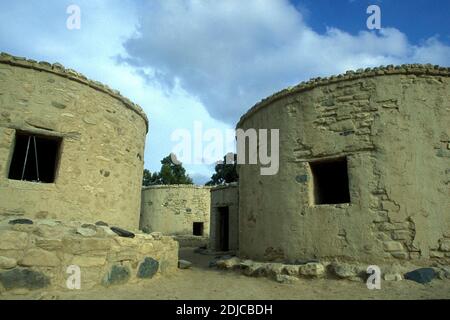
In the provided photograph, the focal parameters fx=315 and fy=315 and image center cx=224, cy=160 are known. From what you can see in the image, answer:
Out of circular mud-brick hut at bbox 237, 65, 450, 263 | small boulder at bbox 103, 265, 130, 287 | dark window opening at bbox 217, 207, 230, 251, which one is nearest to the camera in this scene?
small boulder at bbox 103, 265, 130, 287

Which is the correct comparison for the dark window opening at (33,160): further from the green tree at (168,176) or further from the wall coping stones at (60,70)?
the green tree at (168,176)

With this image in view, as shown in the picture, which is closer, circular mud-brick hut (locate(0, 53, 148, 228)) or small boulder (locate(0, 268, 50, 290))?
small boulder (locate(0, 268, 50, 290))

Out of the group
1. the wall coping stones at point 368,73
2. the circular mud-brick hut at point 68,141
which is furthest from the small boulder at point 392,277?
the circular mud-brick hut at point 68,141

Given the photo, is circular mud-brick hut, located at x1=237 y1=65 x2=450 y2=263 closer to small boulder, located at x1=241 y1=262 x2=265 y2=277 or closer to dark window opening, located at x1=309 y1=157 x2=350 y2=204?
small boulder, located at x1=241 y1=262 x2=265 y2=277

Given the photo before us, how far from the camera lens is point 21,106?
5625 mm

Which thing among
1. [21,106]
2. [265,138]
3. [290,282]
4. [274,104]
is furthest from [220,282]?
[21,106]

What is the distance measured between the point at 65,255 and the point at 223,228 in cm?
935

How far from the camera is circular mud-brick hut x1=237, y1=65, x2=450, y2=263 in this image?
5352mm

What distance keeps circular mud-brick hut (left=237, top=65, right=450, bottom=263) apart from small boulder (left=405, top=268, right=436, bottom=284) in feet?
1.09

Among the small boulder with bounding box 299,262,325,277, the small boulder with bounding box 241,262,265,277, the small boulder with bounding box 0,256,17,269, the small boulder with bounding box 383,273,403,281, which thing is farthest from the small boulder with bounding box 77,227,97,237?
the small boulder with bounding box 383,273,403,281

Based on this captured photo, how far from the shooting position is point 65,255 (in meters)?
4.15

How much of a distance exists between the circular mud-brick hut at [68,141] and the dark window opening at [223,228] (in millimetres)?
6174

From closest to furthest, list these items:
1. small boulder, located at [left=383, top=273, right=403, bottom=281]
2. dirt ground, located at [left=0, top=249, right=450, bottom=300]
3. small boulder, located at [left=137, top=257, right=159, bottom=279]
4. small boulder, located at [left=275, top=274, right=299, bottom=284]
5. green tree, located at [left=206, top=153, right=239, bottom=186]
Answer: dirt ground, located at [left=0, top=249, right=450, bottom=300]
small boulder, located at [left=383, top=273, right=403, bottom=281]
small boulder, located at [left=137, top=257, right=159, bottom=279]
small boulder, located at [left=275, top=274, right=299, bottom=284]
green tree, located at [left=206, top=153, right=239, bottom=186]
